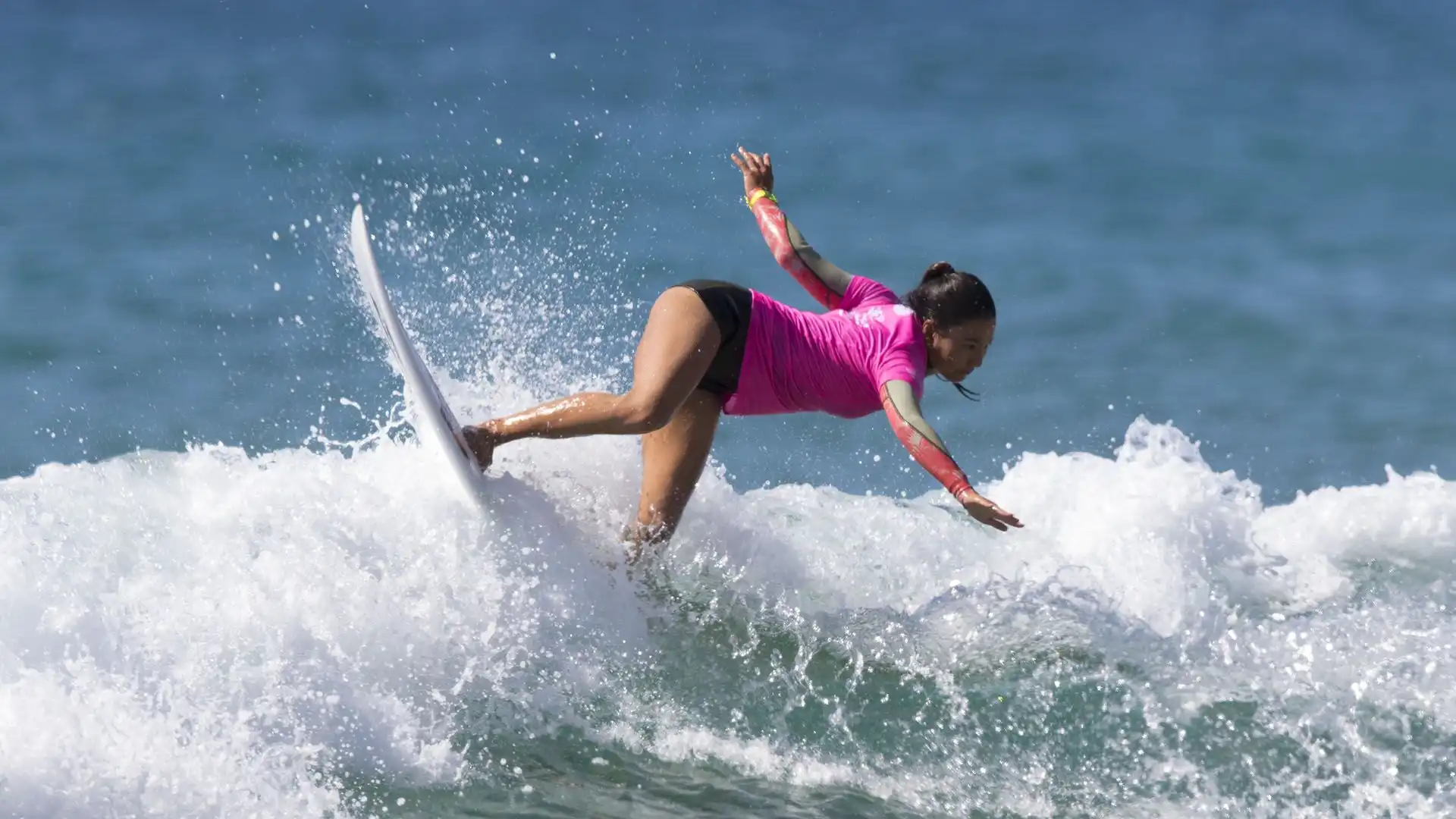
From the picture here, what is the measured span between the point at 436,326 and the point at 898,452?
2979 millimetres

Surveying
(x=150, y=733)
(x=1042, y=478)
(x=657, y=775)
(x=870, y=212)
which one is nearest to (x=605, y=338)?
(x=1042, y=478)

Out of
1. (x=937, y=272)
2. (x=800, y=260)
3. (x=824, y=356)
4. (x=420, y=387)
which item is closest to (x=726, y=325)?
(x=824, y=356)

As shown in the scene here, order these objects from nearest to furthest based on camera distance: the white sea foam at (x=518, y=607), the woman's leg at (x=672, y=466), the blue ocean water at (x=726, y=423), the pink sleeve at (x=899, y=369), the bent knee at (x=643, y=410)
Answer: the white sea foam at (x=518, y=607), the blue ocean water at (x=726, y=423), the bent knee at (x=643, y=410), the pink sleeve at (x=899, y=369), the woman's leg at (x=672, y=466)

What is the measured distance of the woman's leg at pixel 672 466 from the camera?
582 centimetres

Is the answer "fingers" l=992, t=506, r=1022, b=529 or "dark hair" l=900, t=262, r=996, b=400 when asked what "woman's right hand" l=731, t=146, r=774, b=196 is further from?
"fingers" l=992, t=506, r=1022, b=529

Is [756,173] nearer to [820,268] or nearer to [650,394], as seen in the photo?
[820,268]

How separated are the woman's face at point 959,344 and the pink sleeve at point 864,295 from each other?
0.99 feet

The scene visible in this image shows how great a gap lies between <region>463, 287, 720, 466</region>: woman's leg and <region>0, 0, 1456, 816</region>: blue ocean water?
1.33 ft

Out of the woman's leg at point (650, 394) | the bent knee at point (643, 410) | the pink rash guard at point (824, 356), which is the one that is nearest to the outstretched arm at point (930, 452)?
the pink rash guard at point (824, 356)

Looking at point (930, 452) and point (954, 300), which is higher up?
point (954, 300)

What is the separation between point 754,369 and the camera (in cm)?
570

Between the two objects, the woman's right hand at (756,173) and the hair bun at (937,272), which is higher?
the woman's right hand at (756,173)

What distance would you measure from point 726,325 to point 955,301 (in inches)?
32.6

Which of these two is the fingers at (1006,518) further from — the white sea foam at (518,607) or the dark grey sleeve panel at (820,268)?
the dark grey sleeve panel at (820,268)
